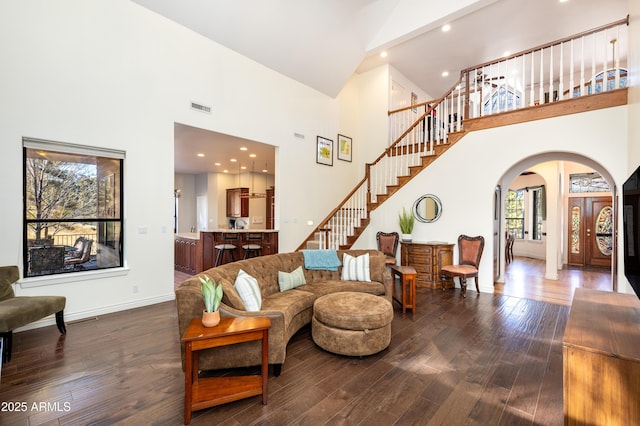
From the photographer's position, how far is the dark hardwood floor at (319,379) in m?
1.98

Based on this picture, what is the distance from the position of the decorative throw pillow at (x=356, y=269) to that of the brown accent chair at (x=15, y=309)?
3505 mm

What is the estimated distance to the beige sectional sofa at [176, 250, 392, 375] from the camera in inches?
92.5

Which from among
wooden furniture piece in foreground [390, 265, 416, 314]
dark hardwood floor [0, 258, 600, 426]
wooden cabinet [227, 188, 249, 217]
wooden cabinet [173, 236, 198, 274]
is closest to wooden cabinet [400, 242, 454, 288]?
wooden furniture piece in foreground [390, 265, 416, 314]

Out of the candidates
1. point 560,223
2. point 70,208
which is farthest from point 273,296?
point 560,223

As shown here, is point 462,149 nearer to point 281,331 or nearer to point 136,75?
point 281,331

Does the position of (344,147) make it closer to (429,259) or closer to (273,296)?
(429,259)

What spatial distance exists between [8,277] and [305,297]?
3330 millimetres

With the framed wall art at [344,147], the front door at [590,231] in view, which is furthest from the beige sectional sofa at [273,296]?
the front door at [590,231]

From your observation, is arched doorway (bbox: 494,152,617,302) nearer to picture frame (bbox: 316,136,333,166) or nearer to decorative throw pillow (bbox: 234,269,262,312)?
picture frame (bbox: 316,136,333,166)

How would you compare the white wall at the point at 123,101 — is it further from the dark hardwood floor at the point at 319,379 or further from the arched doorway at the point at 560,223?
the arched doorway at the point at 560,223

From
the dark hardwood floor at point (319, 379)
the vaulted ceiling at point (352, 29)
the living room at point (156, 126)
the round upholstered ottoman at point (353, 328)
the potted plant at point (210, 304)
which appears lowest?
the dark hardwood floor at point (319, 379)

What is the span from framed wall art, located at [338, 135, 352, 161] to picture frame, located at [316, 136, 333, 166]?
415 mm

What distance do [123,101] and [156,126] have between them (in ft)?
1.66

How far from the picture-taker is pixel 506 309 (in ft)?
14.0
